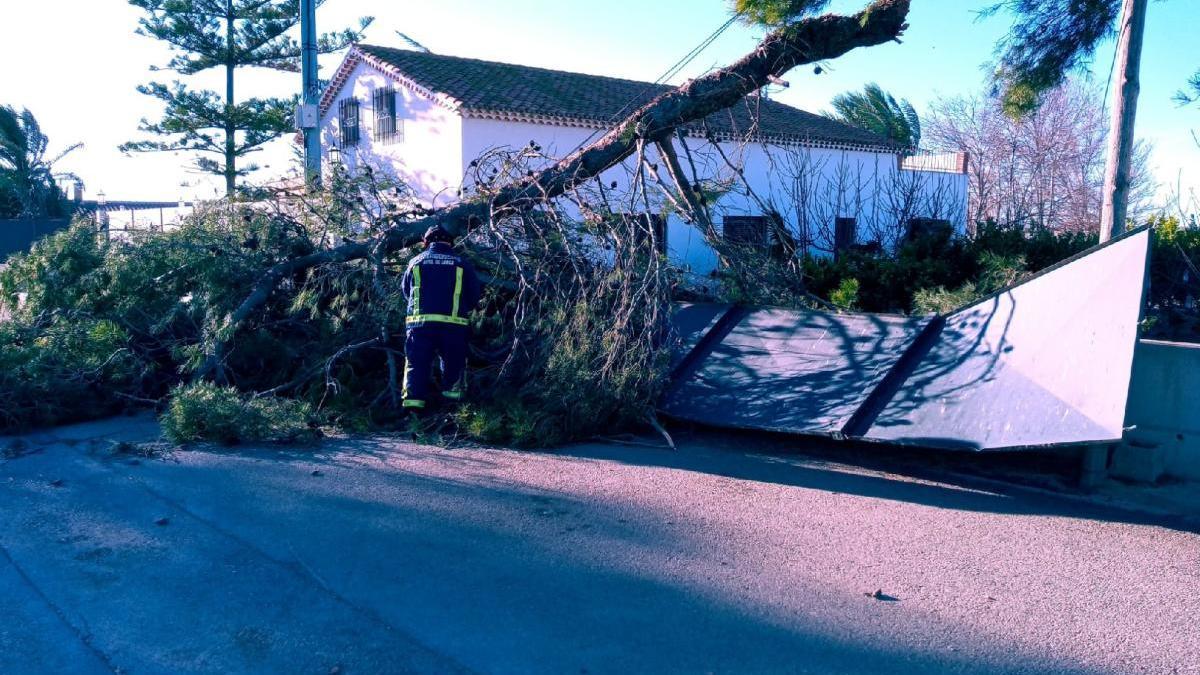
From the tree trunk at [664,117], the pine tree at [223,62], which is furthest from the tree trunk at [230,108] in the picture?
the tree trunk at [664,117]

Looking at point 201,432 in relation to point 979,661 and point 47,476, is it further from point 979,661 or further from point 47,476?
point 979,661

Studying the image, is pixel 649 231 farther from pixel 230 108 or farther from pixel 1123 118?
pixel 230 108

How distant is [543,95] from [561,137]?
5.92ft

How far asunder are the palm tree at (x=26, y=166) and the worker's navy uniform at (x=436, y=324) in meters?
30.4

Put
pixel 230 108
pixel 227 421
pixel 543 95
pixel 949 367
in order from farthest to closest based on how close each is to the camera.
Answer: pixel 230 108 → pixel 543 95 → pixel 227 421 → pixel 949 367

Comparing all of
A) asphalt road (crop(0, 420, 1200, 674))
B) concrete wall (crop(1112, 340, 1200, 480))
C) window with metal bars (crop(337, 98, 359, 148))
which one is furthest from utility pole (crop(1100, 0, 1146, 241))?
window with metal bars (crop(337, 98, 359, 148))

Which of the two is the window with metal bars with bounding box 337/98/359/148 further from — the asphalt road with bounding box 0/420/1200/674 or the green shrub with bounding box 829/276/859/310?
the asphalt road with bounding box 0/420/1200/674

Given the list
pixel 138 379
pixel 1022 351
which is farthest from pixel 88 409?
pixel 1022 351

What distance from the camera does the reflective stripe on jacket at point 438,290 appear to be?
25.9ft

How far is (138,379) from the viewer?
9078mm

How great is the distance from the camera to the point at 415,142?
2134 centimetres

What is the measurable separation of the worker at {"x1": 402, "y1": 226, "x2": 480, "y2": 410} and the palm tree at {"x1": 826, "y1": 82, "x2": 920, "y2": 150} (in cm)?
2391

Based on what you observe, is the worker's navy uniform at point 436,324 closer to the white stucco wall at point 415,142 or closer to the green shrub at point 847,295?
the green shrub at point 847,295

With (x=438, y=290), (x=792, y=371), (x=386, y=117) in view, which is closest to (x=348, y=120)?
(x=386, y=117)
